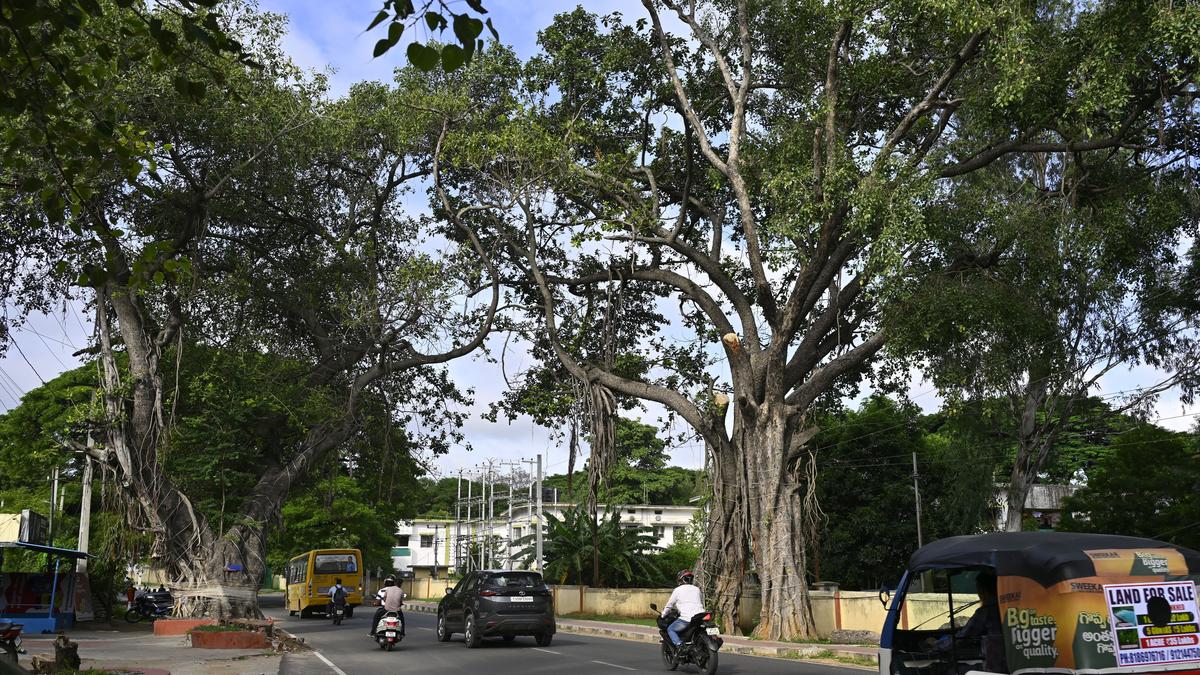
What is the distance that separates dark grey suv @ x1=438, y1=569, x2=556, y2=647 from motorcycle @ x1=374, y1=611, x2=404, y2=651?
1.38 metres

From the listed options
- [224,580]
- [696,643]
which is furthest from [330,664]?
[224,580]

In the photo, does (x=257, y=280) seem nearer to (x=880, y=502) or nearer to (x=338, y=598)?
(x=338, y=598)

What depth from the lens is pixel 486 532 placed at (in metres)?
61.7

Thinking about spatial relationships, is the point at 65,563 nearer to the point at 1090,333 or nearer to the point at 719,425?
the point at 719,425

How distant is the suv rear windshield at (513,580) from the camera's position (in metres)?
→ 20.5

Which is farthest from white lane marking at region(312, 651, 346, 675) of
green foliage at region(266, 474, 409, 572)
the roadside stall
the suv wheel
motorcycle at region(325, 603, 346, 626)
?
green foliage at region(266, 474, 409, 572)

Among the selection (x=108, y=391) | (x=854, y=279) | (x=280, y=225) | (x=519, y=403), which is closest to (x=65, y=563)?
(x=108, y=391)

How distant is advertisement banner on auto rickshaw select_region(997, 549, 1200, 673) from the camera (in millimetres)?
6652

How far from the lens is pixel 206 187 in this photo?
24.9 meters

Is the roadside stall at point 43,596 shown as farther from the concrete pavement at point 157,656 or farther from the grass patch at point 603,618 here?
the grass patch at point 603,618

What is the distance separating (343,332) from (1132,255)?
19061mm

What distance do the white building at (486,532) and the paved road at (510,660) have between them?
18794mm

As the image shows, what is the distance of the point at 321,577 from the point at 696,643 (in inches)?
1146

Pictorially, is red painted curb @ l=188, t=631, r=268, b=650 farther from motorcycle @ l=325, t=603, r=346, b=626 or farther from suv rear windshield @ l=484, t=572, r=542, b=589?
motorcycle @ l=325, t=603, r=346, b=626
